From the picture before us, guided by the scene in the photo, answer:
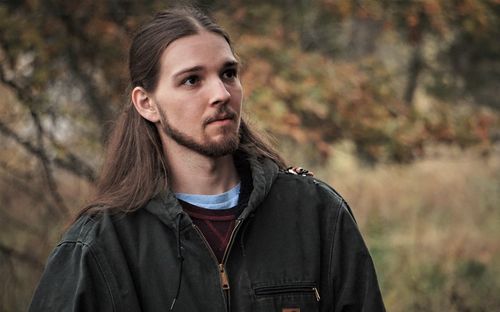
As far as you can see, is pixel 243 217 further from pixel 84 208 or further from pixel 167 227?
pixel 84 208

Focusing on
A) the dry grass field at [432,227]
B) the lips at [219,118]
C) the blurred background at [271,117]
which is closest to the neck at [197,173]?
the lips at [219,118]

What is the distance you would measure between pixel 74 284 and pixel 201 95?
78 centimetres

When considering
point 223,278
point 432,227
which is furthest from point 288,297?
point 432,227

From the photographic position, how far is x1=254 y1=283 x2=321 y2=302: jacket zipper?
274cm

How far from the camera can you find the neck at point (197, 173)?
2912 mm

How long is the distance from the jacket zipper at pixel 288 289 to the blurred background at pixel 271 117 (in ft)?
8.14

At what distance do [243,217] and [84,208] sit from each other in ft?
1.83

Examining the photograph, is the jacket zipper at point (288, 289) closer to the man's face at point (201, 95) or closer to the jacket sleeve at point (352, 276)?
the jacket sleeve at point (352, 276)

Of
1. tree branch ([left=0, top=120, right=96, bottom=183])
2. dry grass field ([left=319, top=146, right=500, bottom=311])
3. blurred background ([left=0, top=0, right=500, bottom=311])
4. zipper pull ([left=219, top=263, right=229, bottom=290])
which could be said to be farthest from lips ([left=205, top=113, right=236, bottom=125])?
dry grass field ([left=319, top=146, right=500, bottom=311])

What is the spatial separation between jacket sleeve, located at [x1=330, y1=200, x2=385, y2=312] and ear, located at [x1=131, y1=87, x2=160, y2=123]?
80 cm

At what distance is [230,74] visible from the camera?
2965 mm

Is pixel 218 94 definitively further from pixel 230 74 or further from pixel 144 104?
pixel 144 104

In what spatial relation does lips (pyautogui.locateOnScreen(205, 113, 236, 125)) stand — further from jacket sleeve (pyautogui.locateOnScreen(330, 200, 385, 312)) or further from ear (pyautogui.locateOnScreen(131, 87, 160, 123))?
jacket sleeve (pyautogui.locateOnScreen(330, 200, 385, 312))

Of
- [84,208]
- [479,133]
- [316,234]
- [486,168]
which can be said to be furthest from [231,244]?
[486,168]
